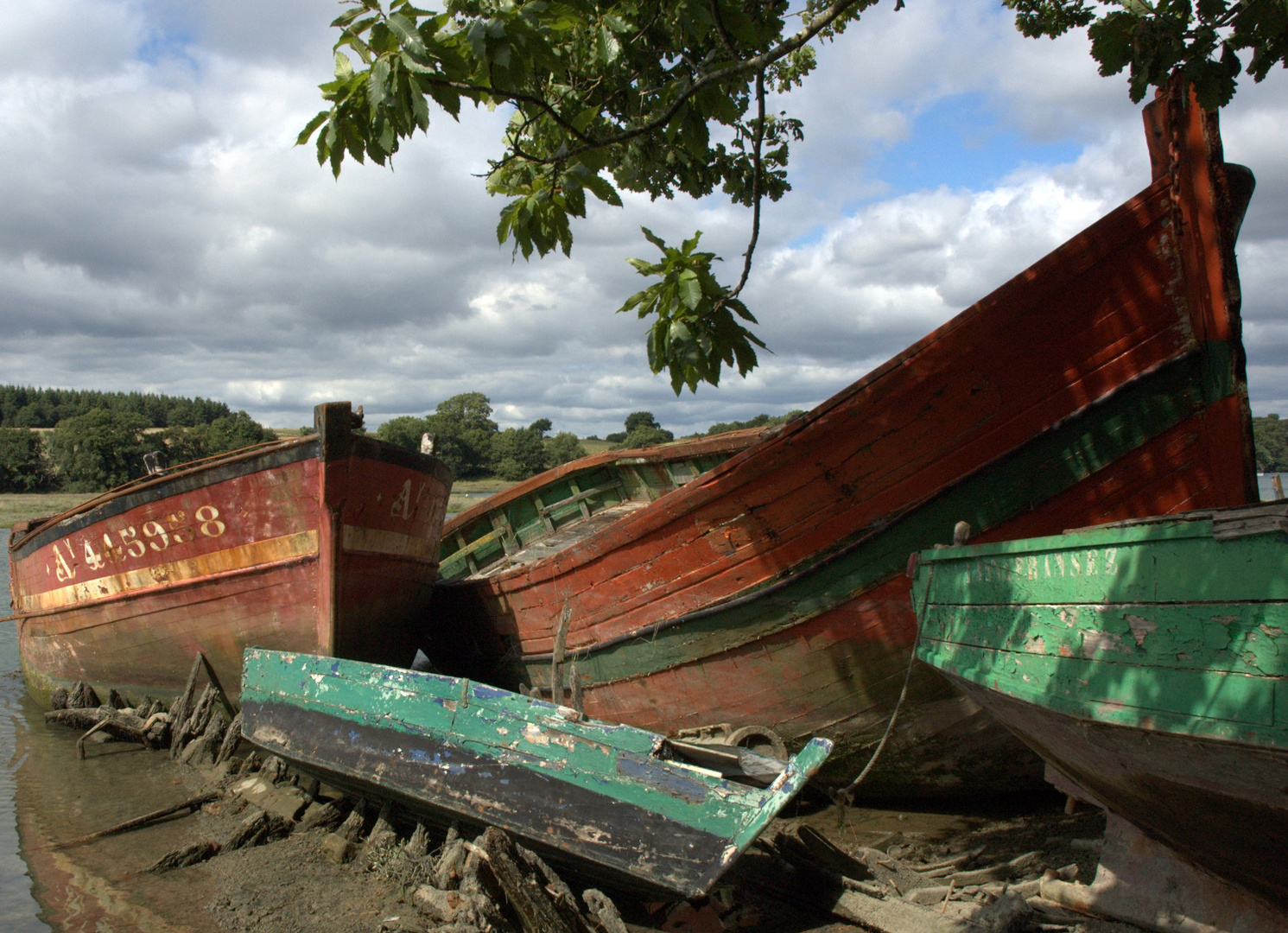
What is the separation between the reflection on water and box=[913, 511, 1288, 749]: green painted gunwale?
435 centimetres

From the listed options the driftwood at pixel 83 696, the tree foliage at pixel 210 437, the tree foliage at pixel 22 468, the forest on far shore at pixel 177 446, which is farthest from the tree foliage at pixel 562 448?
the driftwood at pixel 83 696

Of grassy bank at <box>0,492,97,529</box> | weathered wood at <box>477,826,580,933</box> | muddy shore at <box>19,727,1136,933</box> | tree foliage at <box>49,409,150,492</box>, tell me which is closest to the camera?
weathered wood at <box>477,826,580,933</box>

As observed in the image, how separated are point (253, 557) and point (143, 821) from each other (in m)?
2.02

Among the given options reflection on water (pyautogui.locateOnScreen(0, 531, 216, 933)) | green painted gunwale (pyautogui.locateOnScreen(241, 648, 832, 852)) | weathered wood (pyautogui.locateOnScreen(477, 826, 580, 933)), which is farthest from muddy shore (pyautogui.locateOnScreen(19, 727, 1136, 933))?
green painted gunwale (pyautogui.locateOnScreen(241, 648, 832, 852))

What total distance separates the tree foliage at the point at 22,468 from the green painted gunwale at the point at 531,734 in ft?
199

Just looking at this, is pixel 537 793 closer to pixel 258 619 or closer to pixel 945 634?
pixel 945 634

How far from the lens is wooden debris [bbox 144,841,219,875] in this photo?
5.12 m

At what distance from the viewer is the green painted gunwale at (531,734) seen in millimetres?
3748

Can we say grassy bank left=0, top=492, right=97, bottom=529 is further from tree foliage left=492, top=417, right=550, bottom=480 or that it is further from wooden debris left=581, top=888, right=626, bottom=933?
wooden debris left=581, top=888, right=626, bottom=933

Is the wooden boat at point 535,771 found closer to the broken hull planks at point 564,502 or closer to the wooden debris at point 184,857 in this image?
the wooden debris at point 184,857

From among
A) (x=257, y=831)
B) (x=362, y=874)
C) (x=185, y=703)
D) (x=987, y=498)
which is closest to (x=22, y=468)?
(x=185, y=703)

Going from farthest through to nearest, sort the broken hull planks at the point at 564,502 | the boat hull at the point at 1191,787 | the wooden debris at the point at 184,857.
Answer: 1. the broken hull planks at the point at 564,502
2. the wooden debris at the point at 184,857
3. the boat hull at the point at 1191,787

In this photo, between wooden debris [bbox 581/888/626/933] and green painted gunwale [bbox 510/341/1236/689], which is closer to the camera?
wooden debris [bbox 581/888/626/933]

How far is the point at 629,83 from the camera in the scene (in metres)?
4.30
